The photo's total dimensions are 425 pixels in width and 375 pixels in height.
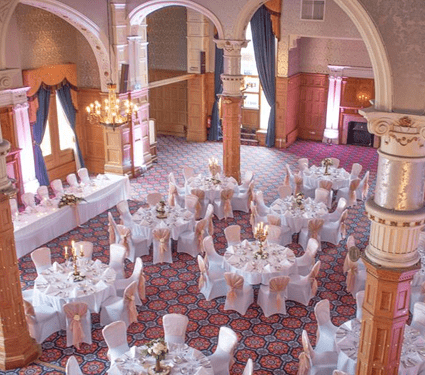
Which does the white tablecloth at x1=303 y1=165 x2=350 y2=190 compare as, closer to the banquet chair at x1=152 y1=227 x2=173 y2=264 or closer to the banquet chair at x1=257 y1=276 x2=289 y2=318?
the banquet chair at x1=152 y1=227 x2=173 y2=264

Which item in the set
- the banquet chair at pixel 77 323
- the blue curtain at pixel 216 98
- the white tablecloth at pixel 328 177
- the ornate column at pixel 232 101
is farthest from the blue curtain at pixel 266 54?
the banquet chair at pixel 77 323

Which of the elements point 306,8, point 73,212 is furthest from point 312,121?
point 73,212

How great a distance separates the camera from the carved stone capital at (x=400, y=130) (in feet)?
15.8

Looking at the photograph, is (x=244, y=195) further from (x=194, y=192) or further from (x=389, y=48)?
(x=389, y=48)

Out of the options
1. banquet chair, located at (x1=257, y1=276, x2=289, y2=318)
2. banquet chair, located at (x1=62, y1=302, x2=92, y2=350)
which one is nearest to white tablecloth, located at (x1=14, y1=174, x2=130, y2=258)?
banquet chair, located at (x1=62, y1=302, x2=92, y2=350)

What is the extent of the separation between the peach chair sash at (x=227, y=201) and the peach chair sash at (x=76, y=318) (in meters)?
5.31

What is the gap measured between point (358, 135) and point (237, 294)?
1160 cm

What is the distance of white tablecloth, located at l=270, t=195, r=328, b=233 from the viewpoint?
11.4 m

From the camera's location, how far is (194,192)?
12703mm

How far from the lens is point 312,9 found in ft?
54.3

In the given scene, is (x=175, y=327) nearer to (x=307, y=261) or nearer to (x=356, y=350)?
(x=356, y=350)

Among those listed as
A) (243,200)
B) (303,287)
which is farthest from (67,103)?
(303,287)

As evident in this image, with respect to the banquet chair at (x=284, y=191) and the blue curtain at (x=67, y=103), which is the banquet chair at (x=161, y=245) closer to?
the banquet chair at (x=284, y=191)

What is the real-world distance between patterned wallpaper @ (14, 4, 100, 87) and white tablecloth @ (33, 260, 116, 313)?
678 centimetres
